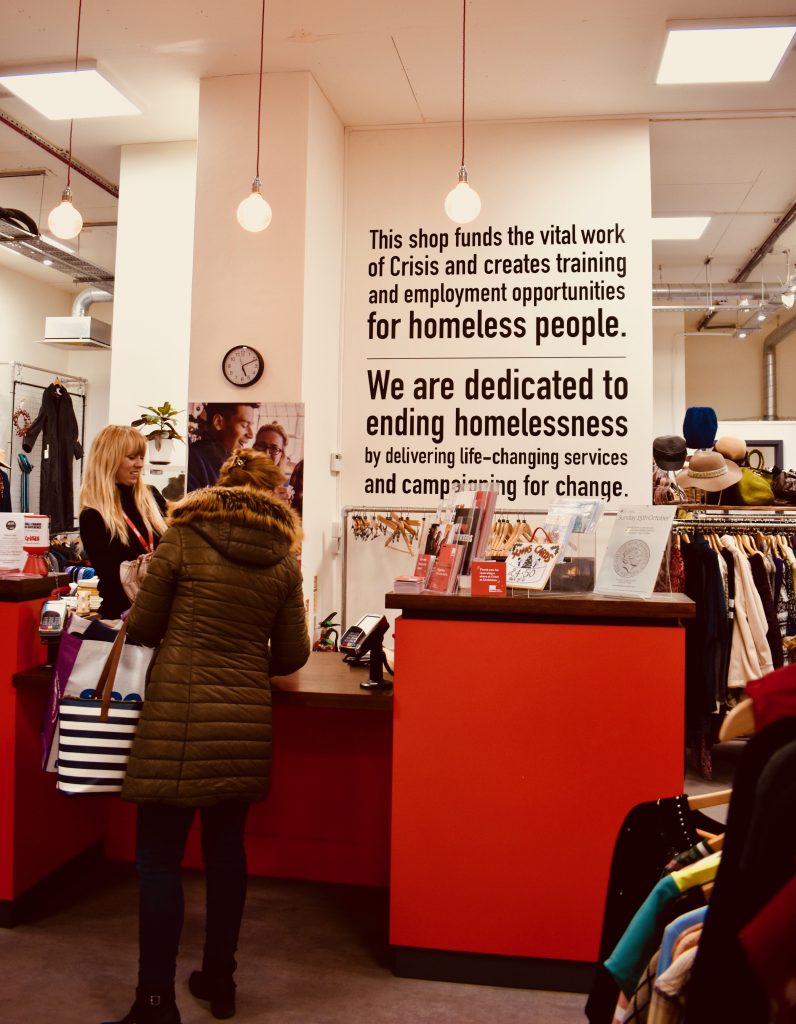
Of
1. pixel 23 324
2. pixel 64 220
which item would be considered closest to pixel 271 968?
pixel 64 220

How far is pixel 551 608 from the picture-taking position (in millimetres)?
2658

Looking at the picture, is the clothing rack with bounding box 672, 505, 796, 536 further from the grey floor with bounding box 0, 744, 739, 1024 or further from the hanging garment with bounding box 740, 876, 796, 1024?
the hanging garment with bounding box 740, 876, 796, 1024

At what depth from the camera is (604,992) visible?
158 centimetres

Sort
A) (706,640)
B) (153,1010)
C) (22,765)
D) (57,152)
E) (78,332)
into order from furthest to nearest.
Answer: (78,332)
(57,152)
(706,640)
(22,765)
(153,1010)

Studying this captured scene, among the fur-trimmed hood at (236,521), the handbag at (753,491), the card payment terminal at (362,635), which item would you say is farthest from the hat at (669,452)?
the fur-trimmed hood at (236,521)

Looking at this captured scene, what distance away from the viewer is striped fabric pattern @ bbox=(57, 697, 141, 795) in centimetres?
250

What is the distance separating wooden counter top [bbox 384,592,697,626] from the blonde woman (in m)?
1.28

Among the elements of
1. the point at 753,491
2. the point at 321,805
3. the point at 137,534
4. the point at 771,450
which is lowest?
the point at 321,805

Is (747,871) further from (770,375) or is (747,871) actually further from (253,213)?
(770,375)

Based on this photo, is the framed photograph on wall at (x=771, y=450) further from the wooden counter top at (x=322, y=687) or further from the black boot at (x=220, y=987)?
the black boot at (x=220, y=987)

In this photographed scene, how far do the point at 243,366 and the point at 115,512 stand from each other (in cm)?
161

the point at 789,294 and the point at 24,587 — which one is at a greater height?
the point at 789,294

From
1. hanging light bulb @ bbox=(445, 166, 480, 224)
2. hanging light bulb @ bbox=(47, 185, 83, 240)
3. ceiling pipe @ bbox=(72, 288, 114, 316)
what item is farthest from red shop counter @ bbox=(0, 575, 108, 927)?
ceiling pipe @ bbox=(72, 288, 114, 316)

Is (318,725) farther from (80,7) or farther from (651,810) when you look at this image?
(80,7)
